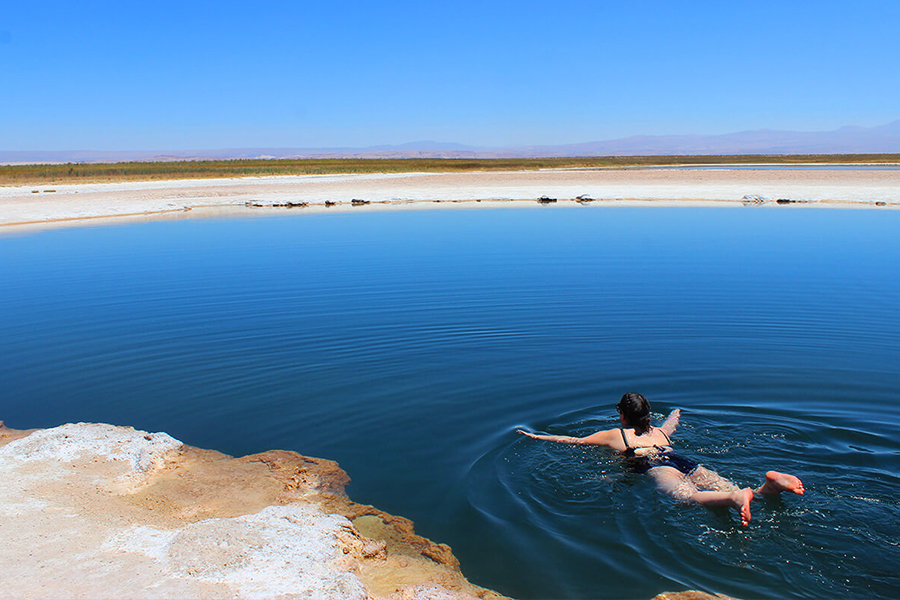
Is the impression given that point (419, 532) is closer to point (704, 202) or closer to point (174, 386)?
point (174, 386)

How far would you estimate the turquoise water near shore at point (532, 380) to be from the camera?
18.4 feet

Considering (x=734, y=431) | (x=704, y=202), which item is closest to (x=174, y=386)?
(x=734, y=431)

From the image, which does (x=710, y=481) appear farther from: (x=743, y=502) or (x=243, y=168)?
(x=243, y=168)

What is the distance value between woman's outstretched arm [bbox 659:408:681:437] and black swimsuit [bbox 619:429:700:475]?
0.42m

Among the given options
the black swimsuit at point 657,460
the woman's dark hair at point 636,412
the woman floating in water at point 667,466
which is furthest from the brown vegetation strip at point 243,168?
the black swimsuit at point 657,460

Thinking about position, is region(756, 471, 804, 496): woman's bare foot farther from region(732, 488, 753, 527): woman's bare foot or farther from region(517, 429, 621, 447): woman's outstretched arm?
region(517, 429, 621, 447): woman's outstretched arm

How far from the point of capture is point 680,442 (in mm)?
7309

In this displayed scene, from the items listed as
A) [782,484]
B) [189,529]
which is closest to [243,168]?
[189,529]

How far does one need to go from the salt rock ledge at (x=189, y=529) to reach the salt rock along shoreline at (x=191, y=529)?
0.01 metres

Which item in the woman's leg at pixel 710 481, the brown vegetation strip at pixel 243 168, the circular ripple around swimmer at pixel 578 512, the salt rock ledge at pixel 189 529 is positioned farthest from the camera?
the brown vegetation strip at pixel 243 168

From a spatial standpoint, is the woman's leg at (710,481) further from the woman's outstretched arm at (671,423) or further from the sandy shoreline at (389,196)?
the sandy shoreline at (389,196)

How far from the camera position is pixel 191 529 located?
5434 mm

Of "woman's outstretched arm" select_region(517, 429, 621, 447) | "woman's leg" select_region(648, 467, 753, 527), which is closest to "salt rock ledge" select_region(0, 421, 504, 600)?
"woman's outstretched arm" select_region(517, 429, 621, 447)

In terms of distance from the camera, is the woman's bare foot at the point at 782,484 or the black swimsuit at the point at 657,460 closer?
the woman's bare foot at the point at 782,484
